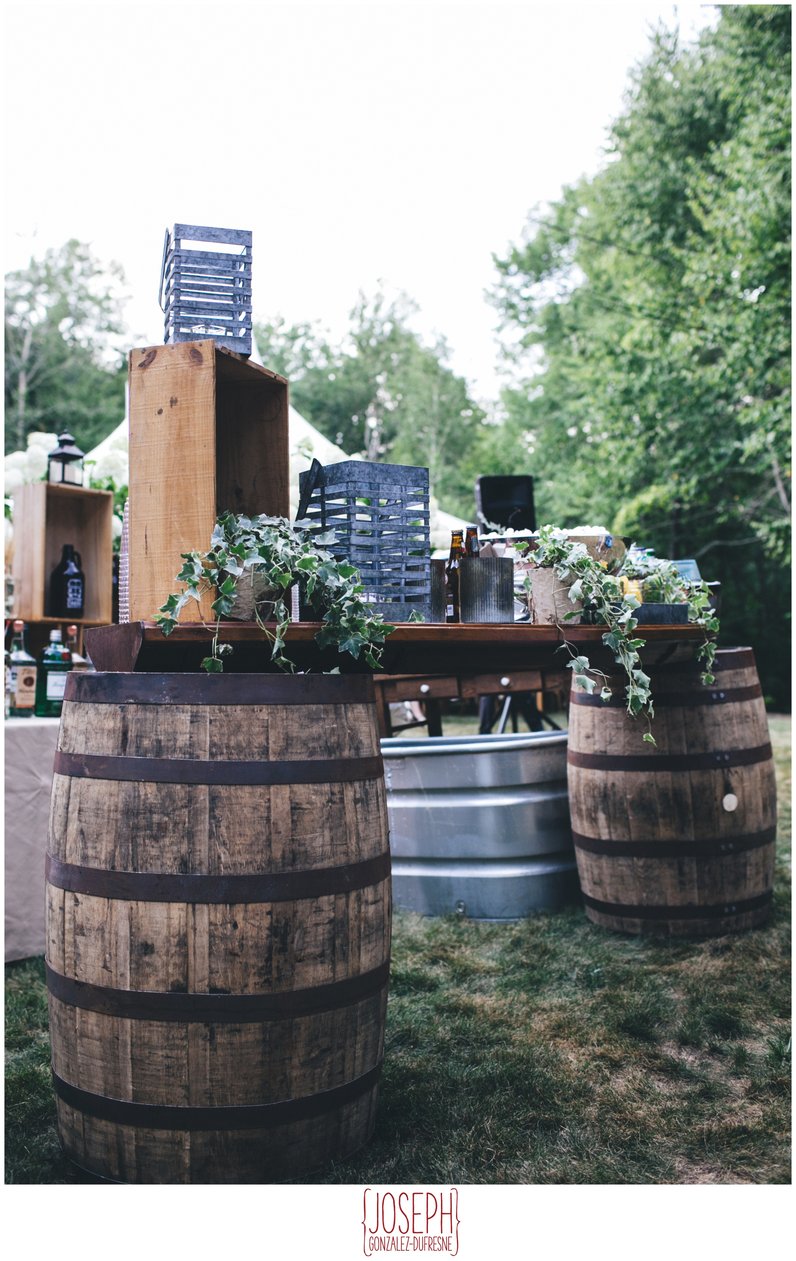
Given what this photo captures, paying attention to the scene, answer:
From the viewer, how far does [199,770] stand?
181cm

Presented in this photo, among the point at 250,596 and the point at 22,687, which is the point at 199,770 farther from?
the point at 22,687

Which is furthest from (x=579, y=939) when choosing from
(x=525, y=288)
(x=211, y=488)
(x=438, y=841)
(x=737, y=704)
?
(x=525, y=288)

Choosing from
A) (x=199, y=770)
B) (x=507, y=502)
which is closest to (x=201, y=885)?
(x=199, y=770)

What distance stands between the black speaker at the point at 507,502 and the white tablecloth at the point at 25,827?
5.58ft

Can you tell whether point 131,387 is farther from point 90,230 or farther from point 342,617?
point 90,230

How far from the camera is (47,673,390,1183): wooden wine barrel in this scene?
1793mm

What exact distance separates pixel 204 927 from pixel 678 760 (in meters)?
2.11

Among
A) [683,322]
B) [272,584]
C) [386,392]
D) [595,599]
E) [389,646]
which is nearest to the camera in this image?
[272,584]

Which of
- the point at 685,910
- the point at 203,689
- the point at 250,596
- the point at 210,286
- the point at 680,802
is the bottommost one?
the point at 685,910

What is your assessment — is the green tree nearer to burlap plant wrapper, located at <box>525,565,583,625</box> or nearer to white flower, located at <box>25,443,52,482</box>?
white flower, located at <box>25,443,52,482</box>

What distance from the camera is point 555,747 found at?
3967mm

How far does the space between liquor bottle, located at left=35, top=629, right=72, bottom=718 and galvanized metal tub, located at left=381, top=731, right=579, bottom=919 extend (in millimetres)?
1286

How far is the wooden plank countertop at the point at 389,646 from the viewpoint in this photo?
1938 millimetres

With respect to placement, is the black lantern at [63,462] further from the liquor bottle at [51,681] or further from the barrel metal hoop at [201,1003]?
the barrel metal hoop at [201,1003]
